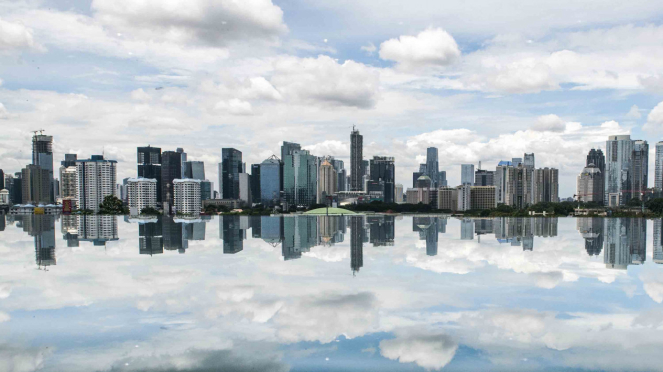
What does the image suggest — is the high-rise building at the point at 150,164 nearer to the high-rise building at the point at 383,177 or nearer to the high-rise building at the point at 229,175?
the high-rise building at the point at 229,175

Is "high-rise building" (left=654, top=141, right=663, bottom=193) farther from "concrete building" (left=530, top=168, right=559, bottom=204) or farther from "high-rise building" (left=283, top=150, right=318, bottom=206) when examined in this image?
"high-rise building" (left=283, top=150, right=318, bottom=206)

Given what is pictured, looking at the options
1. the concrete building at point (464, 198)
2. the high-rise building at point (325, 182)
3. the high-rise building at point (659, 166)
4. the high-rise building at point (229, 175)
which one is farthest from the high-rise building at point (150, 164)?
the high-rise building at point (659, 166)

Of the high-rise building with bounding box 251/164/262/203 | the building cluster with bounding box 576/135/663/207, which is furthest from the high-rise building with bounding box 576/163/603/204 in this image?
the high-rise building with bounding box 251/164/262/203

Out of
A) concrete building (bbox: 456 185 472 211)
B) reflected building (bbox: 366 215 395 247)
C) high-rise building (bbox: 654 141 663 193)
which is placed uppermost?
high-rise building (bbox: 654 141 663 193)

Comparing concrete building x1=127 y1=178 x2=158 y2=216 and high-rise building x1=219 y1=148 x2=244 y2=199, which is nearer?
concrete building x1=127 y1=178 x2=158 y2=216

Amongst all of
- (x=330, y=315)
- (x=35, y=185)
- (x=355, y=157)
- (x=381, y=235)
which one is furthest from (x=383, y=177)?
(x=330, y=315)

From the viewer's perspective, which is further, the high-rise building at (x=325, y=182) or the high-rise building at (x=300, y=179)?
the high-rise building at (x=325, y=182)
